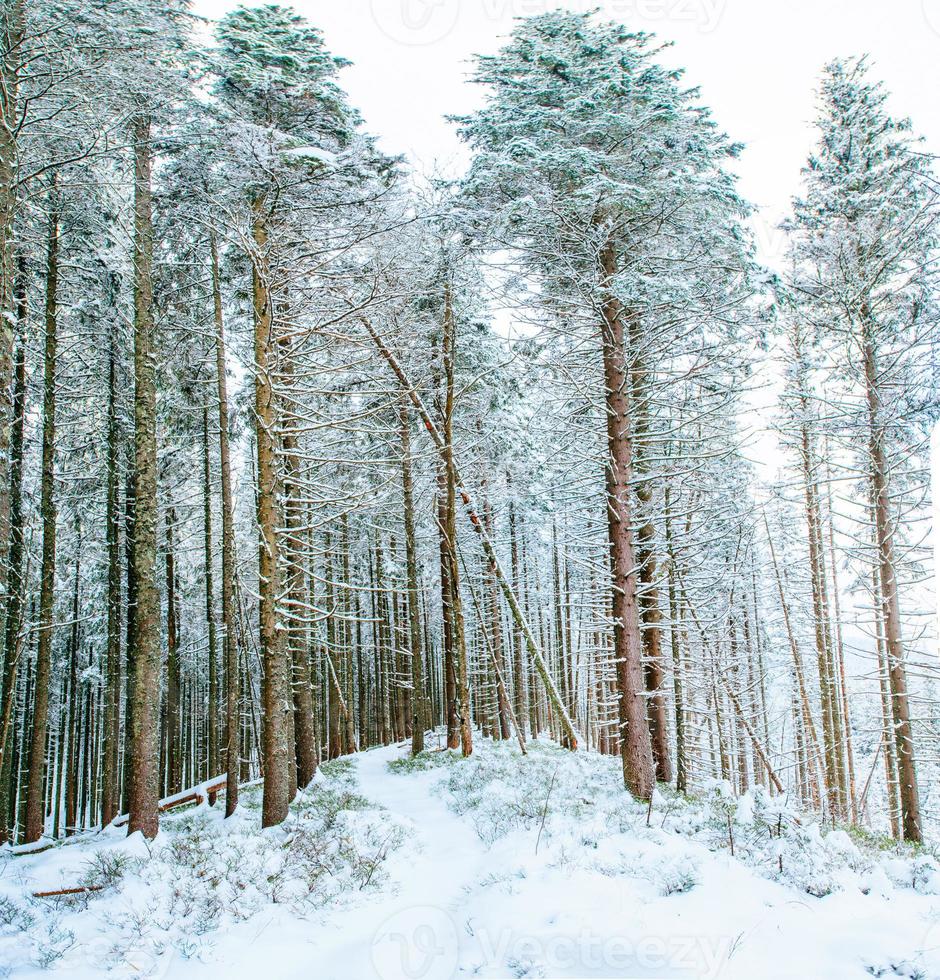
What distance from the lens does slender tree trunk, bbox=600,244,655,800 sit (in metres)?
9.27

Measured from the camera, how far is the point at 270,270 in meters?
9.49

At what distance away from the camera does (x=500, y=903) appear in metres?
4.75

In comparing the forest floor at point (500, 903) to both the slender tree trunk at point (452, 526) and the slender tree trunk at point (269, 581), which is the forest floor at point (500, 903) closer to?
the slender tree trunk at point (269, 581)

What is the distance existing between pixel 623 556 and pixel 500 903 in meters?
5.87

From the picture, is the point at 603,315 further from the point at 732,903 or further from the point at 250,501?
the point at 250,501

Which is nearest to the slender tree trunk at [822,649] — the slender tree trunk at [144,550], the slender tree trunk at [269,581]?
the slender tree trunk at [269,581]

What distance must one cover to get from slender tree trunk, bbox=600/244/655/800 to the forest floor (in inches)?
67.2

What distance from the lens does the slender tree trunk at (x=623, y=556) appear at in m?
9.27

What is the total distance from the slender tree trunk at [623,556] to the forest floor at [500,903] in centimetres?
171

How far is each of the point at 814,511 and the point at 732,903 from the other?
17.5 m

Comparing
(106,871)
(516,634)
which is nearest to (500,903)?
(106,871)

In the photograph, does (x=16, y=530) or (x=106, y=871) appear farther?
(x=16, y=530)

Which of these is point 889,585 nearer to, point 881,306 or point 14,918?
point 881,306

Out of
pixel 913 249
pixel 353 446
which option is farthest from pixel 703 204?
pixel 353 446
